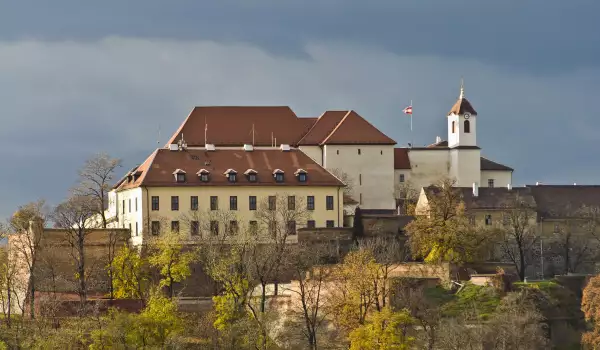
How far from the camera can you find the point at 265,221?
97.8 m

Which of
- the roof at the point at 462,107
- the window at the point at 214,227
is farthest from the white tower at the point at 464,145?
the window at the point at 214,227

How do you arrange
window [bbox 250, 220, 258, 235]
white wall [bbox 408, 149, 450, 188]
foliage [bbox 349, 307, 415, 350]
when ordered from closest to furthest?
foliage [bbox 349, 307, 415, 350], window [bbox 250, 220, 258, 235], white wall [bbox 408, 149, 450, 188]

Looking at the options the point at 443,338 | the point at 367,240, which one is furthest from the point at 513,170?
the point at 443,338

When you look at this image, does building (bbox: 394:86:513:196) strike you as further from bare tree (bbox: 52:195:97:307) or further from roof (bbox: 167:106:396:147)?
bare tree (bbox: 52:195:97:307)

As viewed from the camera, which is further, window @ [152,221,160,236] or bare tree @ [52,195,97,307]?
window @ [152,221,160,236]

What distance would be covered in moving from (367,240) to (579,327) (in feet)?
50.9

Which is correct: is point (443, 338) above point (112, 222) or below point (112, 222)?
below

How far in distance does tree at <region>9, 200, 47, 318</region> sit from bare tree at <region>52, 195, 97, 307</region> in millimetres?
1163

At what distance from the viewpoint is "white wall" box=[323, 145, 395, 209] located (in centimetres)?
11038

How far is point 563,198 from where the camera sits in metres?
107

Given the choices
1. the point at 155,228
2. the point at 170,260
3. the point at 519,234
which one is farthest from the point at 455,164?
the point at 170,260

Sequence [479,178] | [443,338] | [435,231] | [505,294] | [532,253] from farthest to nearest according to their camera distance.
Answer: [479,178] → [532,253] → [435,231] → [505,294] → [443,338]

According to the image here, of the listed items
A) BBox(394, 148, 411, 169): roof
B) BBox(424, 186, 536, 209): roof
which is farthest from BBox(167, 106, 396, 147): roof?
BBox(424, 186, 536, 209): roof

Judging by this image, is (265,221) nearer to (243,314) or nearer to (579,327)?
(243,314)
